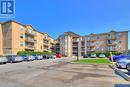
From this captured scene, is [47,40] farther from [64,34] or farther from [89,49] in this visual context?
[89,49]

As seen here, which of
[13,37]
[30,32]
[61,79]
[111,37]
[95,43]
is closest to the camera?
[61,79]

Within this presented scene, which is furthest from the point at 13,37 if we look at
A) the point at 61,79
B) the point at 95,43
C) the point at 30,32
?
the point at 61,79

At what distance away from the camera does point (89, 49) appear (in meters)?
95.5

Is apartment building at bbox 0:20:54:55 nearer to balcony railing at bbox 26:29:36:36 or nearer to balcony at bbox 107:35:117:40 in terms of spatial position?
balcony railing at bbox 26:29:36:36

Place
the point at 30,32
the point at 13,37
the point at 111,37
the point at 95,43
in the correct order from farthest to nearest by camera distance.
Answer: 1. the point at 95,43
2. the point at 111,37
3. the point at 30,32
4. the point at 13,37

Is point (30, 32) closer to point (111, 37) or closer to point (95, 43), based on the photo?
point (95, 43)

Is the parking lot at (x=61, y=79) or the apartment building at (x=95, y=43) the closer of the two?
the parking lot at (x=61, y=79)

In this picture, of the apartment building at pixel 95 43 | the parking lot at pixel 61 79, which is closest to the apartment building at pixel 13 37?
the apartment building at pixel 95 43

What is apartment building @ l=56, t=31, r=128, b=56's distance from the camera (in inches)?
3410

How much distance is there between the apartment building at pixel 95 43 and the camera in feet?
284

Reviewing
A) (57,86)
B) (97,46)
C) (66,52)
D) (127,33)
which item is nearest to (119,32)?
(127,33)

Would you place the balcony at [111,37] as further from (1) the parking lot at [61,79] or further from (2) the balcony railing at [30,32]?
(1) the parking lot at [61,79]

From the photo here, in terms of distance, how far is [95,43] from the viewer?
92875 mm

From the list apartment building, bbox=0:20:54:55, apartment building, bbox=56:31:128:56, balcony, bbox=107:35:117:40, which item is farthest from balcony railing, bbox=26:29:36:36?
balcony, bbox=107:35:117:40
